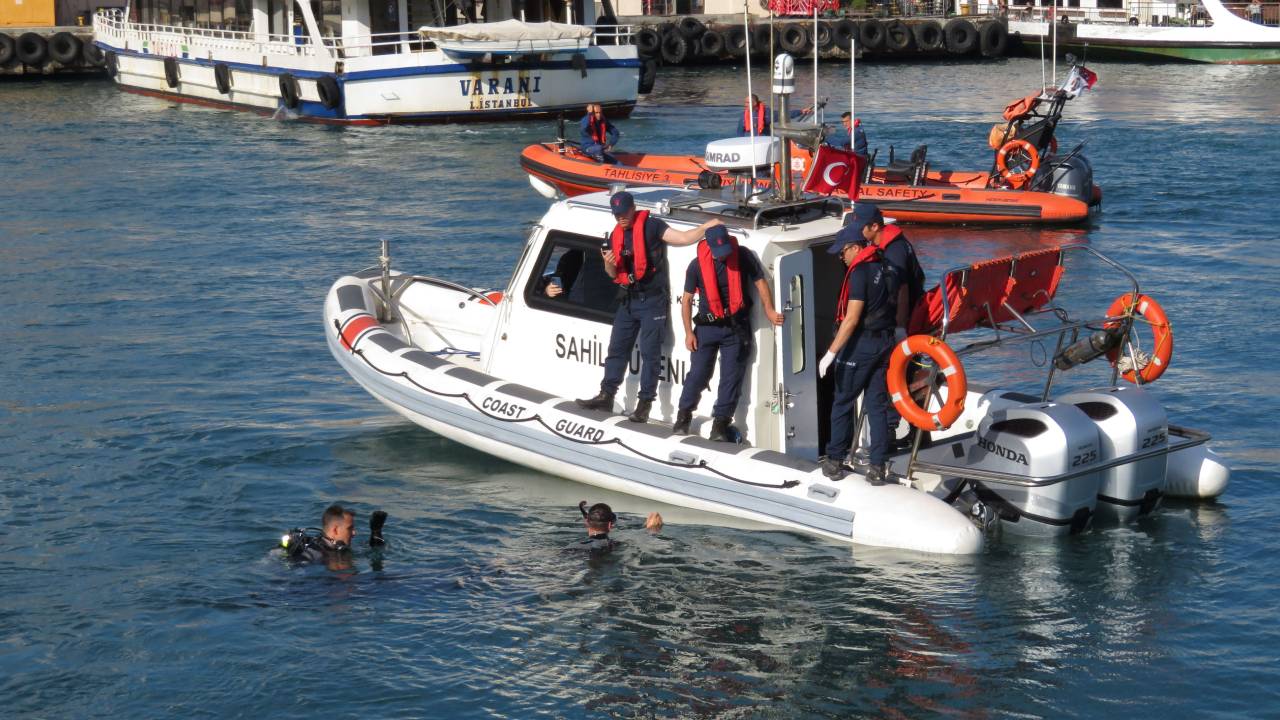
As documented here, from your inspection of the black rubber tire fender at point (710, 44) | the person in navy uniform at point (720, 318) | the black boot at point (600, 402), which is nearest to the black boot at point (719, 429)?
the person in navy uniform at point (720, 318)

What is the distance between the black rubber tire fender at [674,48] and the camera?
45.1 metres

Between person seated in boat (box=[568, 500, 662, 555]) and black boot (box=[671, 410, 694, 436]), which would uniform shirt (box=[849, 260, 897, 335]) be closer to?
black boot (box=[671, 410, 694, 436])

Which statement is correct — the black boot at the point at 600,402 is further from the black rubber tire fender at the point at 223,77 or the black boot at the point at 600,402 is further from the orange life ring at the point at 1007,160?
the black rubber tire fender at the point at 223,77

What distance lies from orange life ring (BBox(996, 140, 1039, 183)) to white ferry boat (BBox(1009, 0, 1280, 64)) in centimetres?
2325

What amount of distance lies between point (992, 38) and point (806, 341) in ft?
127

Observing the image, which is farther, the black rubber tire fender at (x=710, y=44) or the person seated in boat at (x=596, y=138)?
the black rubber tire fender at (x=710, y=44)

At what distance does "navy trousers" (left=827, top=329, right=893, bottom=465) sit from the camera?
9156 millimetres

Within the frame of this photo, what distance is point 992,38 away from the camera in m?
46.0

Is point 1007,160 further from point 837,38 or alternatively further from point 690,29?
point 690,29

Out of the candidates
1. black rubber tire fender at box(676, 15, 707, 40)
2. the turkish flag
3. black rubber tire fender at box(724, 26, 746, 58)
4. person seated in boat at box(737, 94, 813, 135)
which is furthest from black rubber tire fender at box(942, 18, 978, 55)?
the turkish flag

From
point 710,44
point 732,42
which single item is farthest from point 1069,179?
point 732,42

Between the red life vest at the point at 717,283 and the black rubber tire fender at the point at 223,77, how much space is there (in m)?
28.5

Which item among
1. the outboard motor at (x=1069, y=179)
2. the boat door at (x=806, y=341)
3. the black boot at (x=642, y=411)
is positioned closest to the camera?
the boat door at (x=806, y=341)

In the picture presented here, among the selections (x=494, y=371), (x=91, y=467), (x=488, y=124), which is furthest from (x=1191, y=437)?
(x=488, y=124)
